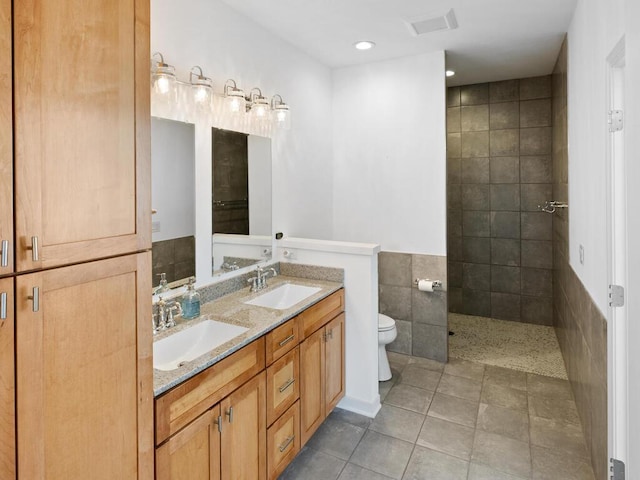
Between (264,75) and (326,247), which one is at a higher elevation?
(264,75)

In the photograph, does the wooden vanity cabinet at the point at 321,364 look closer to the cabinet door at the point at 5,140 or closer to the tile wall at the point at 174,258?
the tile wall at the point at 174,258

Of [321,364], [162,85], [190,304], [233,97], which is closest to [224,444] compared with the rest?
[190,304]

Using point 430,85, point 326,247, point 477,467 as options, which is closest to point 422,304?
point 326,247

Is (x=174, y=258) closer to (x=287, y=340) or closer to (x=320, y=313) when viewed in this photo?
(x=287, y=340)

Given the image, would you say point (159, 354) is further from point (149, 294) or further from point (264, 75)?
point (264, 75)

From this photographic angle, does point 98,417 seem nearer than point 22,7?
No

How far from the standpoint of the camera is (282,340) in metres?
1.94

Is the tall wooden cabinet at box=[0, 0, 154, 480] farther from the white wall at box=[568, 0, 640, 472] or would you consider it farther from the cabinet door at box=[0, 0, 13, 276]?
the white wall at box=[568, 0, 640, 472]

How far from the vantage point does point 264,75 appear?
2762 millimetres

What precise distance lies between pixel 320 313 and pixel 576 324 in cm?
167

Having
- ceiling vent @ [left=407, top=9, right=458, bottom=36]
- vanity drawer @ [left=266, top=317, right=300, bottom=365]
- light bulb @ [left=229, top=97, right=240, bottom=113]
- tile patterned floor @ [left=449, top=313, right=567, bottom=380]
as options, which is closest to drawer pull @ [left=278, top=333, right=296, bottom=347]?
vanity drawer @ [left=266, top=317, right=300, bottom=365]

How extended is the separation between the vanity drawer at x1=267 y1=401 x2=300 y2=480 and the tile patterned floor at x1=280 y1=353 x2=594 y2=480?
15 centimetres

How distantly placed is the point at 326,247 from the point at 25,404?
1.93 metres

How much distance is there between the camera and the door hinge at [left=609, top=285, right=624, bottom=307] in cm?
163
